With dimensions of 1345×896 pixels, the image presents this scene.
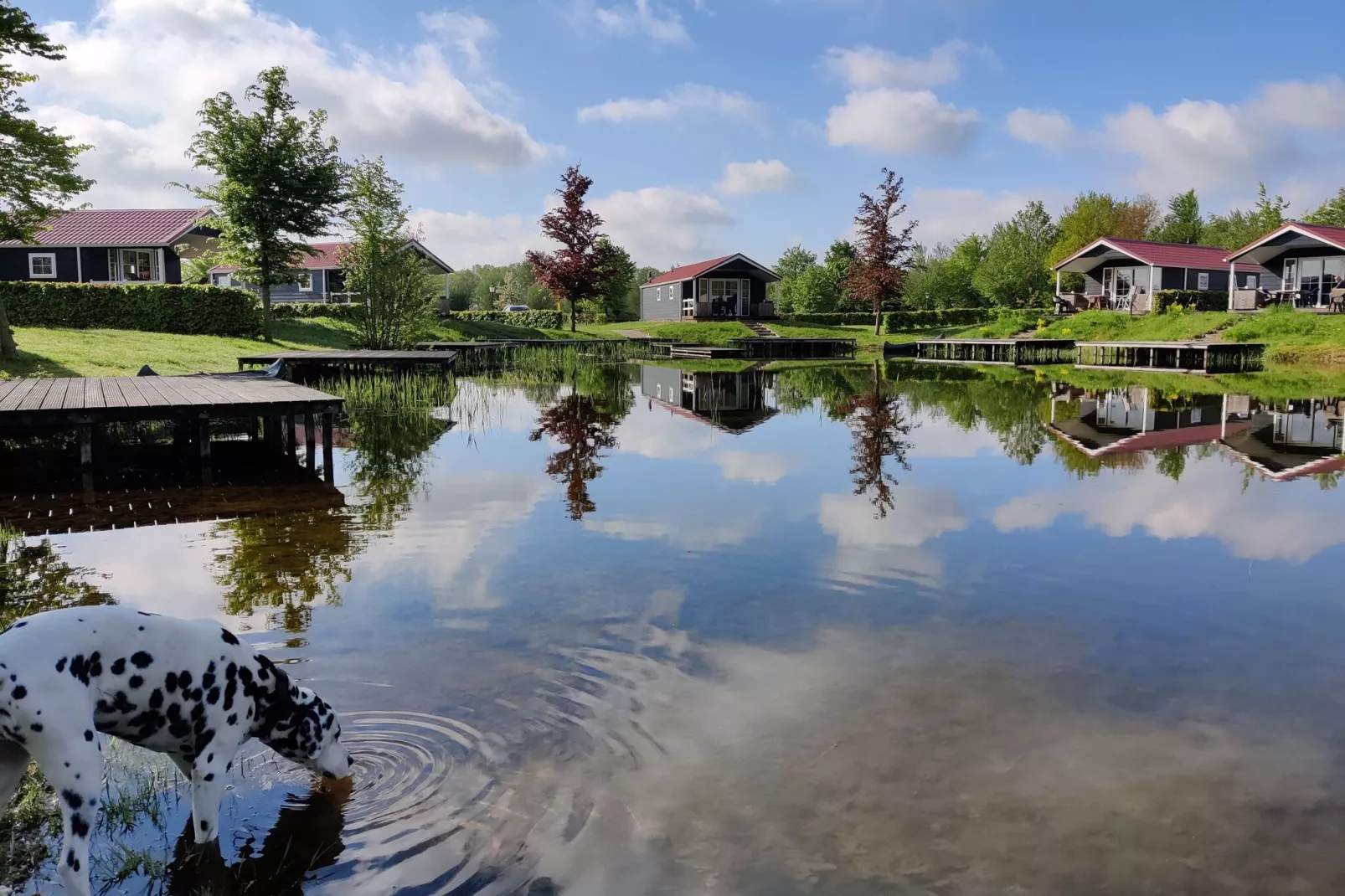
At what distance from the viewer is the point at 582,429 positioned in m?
16.3

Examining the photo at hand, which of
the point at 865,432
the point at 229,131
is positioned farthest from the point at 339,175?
the point at 865,432

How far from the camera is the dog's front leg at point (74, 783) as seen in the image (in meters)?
2.89

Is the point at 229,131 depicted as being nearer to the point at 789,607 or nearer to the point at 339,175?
the point at 339,175

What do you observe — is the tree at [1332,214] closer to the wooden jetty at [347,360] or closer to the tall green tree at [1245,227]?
the tall green tree at [1245,227]

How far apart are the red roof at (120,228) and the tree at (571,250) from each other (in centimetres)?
1630

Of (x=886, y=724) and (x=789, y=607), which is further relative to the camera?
(x=789, y=607)

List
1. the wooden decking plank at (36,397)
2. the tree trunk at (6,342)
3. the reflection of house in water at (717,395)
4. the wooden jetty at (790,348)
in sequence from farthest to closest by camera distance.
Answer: the wooden jetty at (790,348)
the tree trunk at (6,342)
the reflection of house in water at (717,395)
the wooden decking plank at (36,397)

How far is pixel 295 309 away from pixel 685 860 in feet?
134

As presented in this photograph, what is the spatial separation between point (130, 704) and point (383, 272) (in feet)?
94.1

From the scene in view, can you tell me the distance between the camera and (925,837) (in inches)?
148

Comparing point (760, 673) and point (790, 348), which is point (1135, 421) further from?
point (790, 348)

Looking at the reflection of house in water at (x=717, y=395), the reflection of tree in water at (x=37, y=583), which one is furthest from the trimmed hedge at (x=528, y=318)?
the reflection of tree in water at (x=37, y=583)

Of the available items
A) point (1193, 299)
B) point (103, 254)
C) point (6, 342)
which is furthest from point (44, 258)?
point (1193, 299)

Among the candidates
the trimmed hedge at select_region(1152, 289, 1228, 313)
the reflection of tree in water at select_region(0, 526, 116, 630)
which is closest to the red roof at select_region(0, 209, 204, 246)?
the reflection of tree in water at select_region(0, 526, 116, 630)
